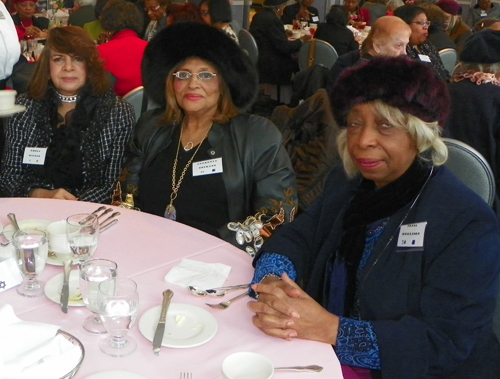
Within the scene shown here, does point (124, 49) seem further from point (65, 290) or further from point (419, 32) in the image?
point (419, 32)

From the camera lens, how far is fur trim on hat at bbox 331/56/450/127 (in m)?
1.61

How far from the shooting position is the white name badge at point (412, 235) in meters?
1.55

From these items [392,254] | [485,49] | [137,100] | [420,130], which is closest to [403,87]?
[420,130]

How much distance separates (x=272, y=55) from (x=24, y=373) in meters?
6.01

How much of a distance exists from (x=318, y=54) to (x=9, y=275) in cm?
478

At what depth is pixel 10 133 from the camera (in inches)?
115

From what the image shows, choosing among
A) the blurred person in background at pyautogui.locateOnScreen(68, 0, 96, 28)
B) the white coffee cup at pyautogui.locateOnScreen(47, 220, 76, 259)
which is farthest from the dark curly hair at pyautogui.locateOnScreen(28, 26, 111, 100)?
the blurred person in background at pyautogui.locateOnScreen(68, 0, 96, 28)

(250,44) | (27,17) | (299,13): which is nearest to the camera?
(250,44)

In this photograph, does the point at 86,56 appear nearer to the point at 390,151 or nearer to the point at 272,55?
the point at 390,151

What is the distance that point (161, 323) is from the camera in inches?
50.4

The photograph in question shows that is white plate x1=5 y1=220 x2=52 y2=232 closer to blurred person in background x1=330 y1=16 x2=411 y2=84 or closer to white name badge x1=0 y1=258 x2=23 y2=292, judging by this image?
white name badge x1=0 y1=258 x2=23 y2=292

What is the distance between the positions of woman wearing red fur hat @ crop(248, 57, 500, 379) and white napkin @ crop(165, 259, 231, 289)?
0.10 meters

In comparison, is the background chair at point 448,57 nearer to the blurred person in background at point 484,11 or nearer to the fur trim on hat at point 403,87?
the fur trim on hat at point 403,87

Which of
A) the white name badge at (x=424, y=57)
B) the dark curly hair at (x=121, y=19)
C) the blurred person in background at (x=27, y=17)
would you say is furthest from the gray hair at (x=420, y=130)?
the blurred person in background at (x=27, y=17)
